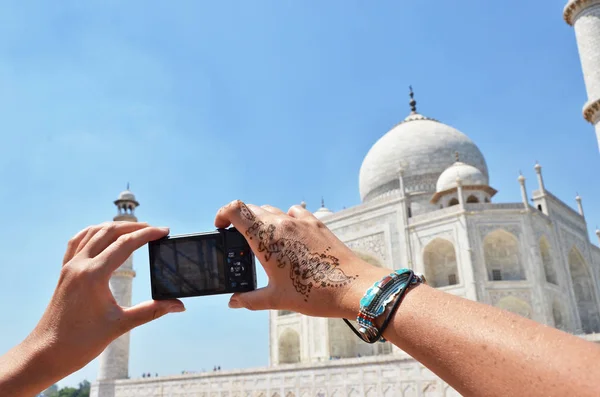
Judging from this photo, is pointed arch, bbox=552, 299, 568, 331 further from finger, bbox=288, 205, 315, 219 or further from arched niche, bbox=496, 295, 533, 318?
finger, bbox=288, 205, 315, 219

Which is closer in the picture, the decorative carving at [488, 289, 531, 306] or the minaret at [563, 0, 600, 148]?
the minaret at [563, 0, 600, 148]

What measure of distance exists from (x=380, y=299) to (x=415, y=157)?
20.5m

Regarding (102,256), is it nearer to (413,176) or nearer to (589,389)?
(589,389)

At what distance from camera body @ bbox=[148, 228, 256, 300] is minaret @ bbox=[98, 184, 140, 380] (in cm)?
1603

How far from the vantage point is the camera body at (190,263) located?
4.20ft

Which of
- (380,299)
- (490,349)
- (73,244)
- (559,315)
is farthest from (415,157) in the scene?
(490,349)

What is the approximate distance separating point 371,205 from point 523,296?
5.53 metres

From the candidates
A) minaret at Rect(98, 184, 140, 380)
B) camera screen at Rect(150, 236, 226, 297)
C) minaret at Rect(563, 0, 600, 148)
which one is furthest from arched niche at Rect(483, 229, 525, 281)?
camera screen at Rect(150, 236, 226, 297)

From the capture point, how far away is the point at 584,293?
58.6 feet

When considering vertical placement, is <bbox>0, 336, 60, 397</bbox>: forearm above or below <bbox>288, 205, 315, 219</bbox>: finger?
below

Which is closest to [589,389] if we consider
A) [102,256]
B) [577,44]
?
[102,256]

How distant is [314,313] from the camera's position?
39.4 inches

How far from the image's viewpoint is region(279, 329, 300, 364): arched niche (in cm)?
1878

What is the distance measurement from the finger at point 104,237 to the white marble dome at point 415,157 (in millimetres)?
19158
